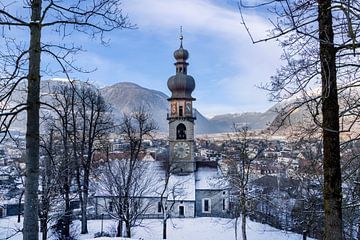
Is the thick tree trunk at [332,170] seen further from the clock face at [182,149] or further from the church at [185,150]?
the clock face at [182,149]

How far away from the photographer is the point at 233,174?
21.1m

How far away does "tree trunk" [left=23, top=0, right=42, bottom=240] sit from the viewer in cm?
470

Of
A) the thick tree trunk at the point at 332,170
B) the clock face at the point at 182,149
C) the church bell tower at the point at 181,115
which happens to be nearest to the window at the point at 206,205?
the church bell tower at the point at 181,115

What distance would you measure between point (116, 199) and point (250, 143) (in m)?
8.04

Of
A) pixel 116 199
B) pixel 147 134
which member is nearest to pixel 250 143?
pixel 147 134

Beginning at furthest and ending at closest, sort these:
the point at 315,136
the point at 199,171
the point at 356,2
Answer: the point at 199,171
the point at 315,136
the point at 356,2

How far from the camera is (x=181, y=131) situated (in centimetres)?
3484

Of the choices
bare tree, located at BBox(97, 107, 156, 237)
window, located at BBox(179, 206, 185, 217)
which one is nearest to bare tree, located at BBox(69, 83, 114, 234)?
bare tree, located at BBox(97, 107, 156, 237)

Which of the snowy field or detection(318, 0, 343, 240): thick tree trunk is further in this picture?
the snowy field

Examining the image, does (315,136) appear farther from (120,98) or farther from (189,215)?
(120,98)

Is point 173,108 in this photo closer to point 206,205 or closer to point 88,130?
point 206,205

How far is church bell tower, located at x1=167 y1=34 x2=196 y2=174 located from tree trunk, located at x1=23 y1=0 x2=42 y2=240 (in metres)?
29.2

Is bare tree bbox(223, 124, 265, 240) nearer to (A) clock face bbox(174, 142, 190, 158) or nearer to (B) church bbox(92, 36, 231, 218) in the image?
(B) church bbox(92, 36, 231, 218)

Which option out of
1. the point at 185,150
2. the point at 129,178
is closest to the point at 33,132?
the point at 129,178
